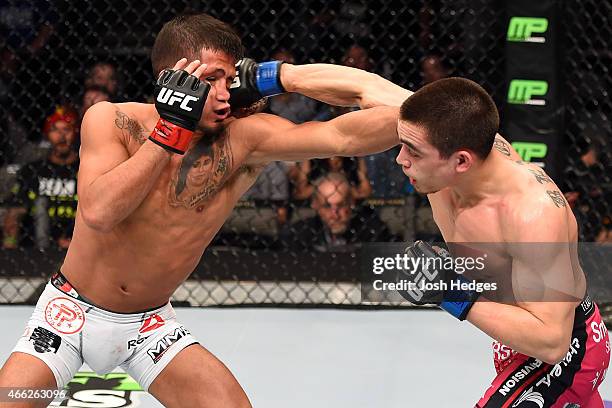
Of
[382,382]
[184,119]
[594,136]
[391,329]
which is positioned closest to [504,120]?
[594,136]

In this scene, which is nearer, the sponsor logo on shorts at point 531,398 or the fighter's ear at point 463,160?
the fighter's ear at point 463,160

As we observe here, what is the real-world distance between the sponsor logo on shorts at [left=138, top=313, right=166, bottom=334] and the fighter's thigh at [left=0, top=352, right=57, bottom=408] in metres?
0.25

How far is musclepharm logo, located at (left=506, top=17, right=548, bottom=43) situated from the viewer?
14.1ft

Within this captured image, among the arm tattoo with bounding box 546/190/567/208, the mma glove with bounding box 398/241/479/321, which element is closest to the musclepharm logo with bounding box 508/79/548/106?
the arm tattoo with bounding box 546/190/567/208

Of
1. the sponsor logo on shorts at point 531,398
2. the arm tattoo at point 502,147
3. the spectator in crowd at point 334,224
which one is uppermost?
the arm tattoo at point 502,147

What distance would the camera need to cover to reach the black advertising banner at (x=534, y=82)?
4297mm

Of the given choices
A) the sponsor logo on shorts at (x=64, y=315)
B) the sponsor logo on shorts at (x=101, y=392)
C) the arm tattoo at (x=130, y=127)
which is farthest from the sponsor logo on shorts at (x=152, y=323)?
the sponsor logo on shorts at (x=101, y=392)

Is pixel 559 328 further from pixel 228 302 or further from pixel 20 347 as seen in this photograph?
pixel 228 302

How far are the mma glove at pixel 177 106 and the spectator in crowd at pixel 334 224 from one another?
2682mm

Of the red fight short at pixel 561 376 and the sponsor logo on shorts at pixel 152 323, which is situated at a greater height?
the sponsor logo on shorts at pixel 152 323

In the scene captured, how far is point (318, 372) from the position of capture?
Answer: 3650 mm

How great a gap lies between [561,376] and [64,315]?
1.18 metres

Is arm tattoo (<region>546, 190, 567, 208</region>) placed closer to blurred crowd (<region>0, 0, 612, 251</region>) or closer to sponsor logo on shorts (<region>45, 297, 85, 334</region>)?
sponsor logo on shorts (<region>45, 297, 85, 334</region>)

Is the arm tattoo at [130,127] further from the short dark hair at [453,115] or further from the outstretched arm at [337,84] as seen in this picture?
the short dark hair at [453,115]
